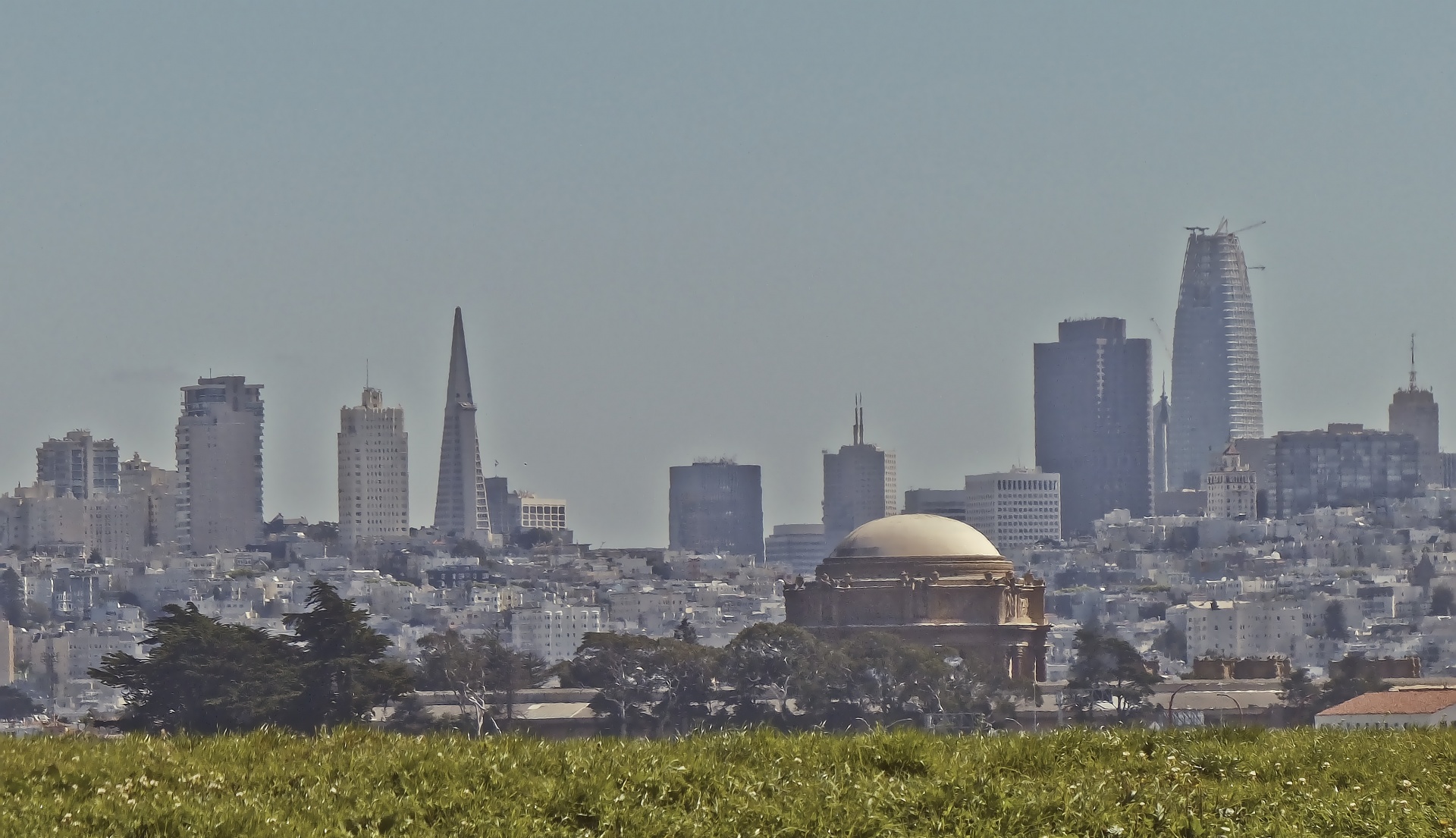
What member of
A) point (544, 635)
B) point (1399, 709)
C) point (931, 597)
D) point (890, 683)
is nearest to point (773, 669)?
point (890, 683)

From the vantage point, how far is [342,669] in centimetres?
6406

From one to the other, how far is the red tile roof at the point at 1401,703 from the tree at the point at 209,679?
21202 mm

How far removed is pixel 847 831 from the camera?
17.9 meters

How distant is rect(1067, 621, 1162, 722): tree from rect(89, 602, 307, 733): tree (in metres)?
28.2

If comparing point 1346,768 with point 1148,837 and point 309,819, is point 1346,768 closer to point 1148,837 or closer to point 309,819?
point 1148,837

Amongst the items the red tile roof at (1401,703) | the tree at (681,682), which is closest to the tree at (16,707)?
the tree at (681,682)

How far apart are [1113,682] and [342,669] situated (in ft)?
120

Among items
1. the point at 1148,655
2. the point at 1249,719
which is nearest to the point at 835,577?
the point at 1249,719

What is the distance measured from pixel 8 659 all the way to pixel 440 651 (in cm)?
9162

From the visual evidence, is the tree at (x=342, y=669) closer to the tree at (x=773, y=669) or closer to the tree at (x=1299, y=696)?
the tree at (x=773, y=669)

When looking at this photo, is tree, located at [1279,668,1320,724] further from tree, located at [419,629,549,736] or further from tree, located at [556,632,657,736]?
tree, located at [419,629,549,736]

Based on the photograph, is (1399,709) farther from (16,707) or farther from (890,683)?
(16,707)

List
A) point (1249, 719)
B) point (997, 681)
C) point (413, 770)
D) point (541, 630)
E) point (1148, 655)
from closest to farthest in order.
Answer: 1. point (413, 770)
2. point (1249, 719)
3. point (997, 681)
4. point (1148, 655)
5. point (541, 630)

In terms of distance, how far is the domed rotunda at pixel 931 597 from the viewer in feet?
348
